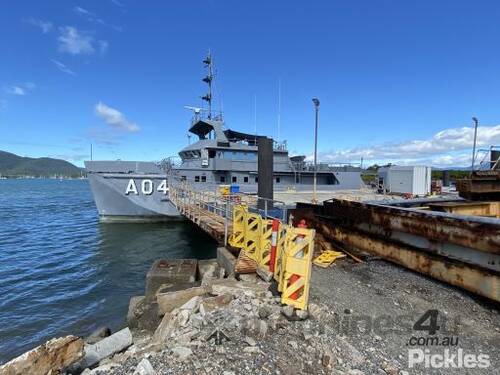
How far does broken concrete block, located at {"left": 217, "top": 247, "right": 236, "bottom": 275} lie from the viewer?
8.77 meters

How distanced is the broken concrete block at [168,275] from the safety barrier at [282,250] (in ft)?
5.58

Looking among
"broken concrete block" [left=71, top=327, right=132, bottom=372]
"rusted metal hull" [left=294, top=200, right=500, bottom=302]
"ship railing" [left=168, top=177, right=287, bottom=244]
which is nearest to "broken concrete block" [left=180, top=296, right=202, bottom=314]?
"broken concrete block" [left=71, top=327, right=132, bottom=372]

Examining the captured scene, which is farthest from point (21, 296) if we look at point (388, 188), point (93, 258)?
point (388, 188)

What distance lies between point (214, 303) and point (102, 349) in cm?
183

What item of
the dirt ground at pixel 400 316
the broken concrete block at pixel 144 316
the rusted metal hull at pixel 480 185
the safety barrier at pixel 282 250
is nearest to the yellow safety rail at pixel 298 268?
the safety barrier at pixel 282 250

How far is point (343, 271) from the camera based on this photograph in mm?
6488

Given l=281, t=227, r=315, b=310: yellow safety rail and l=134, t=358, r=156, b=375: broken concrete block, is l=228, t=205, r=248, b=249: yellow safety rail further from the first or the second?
l=134, t=358, r=156, b=375: broken concrete block

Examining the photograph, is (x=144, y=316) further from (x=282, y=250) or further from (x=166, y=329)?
(x=282, y=250)

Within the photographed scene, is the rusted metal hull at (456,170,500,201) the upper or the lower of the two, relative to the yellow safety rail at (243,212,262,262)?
upper

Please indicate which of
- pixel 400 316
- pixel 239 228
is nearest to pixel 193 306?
pixel 400 316

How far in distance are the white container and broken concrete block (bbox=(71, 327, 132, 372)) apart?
1224 inches

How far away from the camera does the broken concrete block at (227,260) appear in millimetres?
8773

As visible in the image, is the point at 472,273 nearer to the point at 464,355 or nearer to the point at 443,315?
the point at 443,315

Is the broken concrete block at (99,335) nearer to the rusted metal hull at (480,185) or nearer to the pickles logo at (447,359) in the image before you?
the pickles logo at (447,359)
